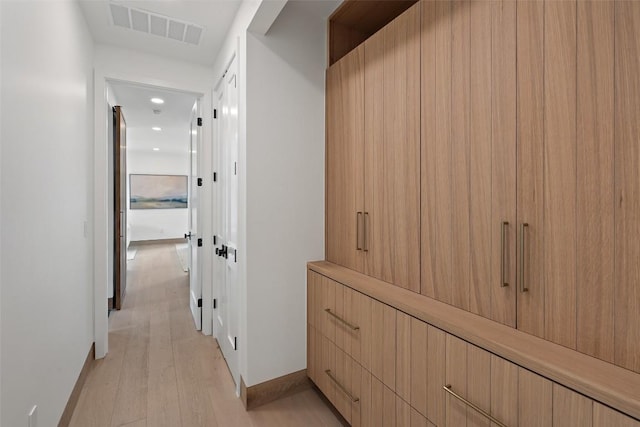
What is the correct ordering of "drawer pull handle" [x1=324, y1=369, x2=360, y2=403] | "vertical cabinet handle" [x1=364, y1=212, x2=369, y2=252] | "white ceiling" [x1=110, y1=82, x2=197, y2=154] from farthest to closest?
"white ceiling" [x1=110, y1=82, x2=197, y2=154], "vertical cabinet handle" [x1=364, y1=212, x2=369, y2=252], "drawer pull handle" [x1=324, y1=369, x2=360, y2=403]

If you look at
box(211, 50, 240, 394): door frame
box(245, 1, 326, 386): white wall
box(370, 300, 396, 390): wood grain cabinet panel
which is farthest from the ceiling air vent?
box(370, 300, 396, 390): wood grain cabinet panel

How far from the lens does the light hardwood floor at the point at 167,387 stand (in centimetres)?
185

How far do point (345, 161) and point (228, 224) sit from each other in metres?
1.09

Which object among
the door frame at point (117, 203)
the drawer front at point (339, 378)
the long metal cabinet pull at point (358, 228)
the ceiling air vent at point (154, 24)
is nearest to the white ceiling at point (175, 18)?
the ceiling air vent at point (154, 24)

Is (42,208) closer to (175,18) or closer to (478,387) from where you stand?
(175,18)

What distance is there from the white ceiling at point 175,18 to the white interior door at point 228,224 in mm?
300

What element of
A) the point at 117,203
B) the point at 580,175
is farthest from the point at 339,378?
the point at 117,203

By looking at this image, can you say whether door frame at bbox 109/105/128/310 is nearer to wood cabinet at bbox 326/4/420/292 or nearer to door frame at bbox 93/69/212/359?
door frame at bbox 93/69/212/359

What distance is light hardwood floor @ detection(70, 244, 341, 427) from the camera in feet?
6.06

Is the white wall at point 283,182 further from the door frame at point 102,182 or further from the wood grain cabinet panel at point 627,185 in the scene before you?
the wood grain cabinet panel at point 627,185

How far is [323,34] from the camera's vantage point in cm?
216

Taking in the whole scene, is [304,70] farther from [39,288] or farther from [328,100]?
[39,288]

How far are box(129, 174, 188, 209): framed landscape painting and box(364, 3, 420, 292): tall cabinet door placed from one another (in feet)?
26.5

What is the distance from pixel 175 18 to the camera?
2197 millimetres
